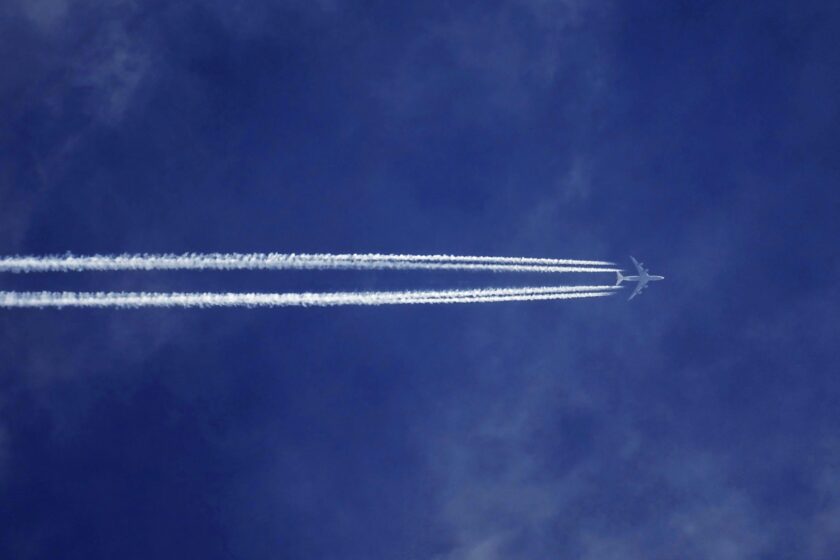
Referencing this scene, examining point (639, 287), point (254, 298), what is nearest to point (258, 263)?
point (254, 298)

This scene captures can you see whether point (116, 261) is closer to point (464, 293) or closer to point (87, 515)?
point (464, 293)

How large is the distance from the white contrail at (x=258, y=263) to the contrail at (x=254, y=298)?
241 centimetres

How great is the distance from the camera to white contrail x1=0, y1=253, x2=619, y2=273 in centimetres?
8162

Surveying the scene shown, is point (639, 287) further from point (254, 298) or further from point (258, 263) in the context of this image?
point (254, 298)

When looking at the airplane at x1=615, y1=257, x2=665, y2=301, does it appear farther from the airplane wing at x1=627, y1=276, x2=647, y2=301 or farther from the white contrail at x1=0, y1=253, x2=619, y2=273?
the white contrail at x1=0, y1=253, x2=619, y2=273

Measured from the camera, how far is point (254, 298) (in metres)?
88.0

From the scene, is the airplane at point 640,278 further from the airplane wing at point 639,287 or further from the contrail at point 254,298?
the contrail at point 254,298

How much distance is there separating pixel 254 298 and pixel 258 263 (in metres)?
3.25

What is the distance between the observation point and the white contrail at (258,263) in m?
81.6

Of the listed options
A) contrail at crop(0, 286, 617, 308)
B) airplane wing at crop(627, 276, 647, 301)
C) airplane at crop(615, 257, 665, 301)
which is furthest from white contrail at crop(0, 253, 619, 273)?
airplane wing at crop(627, 276, 647, 301)

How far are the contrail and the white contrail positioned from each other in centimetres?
241

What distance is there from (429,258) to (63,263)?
35.1 metres

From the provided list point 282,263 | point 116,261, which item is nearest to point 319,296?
point 282,263

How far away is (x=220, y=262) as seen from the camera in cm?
8712
